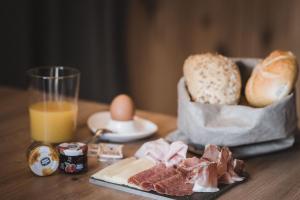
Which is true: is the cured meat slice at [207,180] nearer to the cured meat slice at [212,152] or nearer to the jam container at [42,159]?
the cured meat slice at [212,152]

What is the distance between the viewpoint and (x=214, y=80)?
130cm

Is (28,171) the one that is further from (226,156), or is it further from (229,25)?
(229,25)

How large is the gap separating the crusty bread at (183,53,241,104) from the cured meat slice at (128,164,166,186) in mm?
237

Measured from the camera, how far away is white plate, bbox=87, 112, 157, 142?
1388mm

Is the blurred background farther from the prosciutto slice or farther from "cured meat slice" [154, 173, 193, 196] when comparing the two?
"cured meat slice" [154, 173, 193, 196]

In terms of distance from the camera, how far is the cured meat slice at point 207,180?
3.54ft

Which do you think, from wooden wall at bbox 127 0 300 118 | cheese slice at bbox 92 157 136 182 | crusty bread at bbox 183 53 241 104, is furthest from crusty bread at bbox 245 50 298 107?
wooden wall at bbox 127 0 300 118

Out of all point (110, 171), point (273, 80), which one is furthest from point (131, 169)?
point (273, 80)

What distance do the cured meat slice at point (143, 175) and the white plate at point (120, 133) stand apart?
Result: 23cm

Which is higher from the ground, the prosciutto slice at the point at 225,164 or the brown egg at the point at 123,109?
the brown egg at the point at 123,109

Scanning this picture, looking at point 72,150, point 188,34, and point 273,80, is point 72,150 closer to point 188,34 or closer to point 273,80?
point 273,80

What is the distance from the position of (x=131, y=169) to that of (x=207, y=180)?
0.59 ft

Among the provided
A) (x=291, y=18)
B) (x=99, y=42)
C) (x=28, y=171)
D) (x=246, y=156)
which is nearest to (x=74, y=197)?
(x=28, y=171)

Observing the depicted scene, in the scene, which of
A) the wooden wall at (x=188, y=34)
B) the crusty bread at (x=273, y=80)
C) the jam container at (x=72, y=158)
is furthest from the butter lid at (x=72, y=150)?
the wooden wall at (x=188, y=34)
